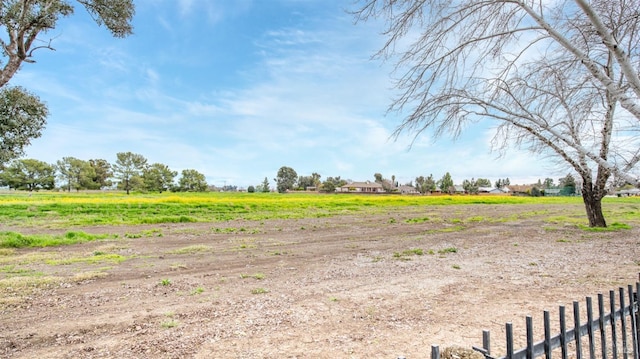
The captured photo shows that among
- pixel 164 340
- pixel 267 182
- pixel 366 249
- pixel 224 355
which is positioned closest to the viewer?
pixel 224 355

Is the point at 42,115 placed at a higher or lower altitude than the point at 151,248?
higher

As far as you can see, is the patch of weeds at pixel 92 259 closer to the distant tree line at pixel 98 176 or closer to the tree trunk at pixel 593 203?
the tree trunk at pixel 593 203

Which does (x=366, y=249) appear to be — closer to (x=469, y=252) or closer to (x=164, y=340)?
(x=469, y=252)

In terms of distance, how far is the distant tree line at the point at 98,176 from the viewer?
67.9m

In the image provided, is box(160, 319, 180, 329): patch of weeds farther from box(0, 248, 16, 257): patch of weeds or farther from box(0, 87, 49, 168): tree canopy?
box(0, 87, 49, 168): tree canopy

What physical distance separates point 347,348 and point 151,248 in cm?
1032

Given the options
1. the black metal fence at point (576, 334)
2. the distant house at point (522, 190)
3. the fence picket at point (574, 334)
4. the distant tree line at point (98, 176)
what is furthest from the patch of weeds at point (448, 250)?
the distant house at point (522, 190)

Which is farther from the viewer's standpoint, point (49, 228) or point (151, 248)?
point (49, 228)

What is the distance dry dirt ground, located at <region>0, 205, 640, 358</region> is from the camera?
395cm

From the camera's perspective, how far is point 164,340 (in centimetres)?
407

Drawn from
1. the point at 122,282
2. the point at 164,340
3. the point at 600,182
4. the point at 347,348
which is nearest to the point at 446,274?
the point at 347,348

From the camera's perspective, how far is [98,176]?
86.5 metres

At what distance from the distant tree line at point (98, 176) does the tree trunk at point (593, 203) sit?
75.7 m

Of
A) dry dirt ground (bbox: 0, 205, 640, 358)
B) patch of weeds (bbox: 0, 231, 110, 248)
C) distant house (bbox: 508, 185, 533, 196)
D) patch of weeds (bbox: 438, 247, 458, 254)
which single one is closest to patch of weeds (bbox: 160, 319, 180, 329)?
dry dirt ground (bbox: 0, 205, 640, 358)
